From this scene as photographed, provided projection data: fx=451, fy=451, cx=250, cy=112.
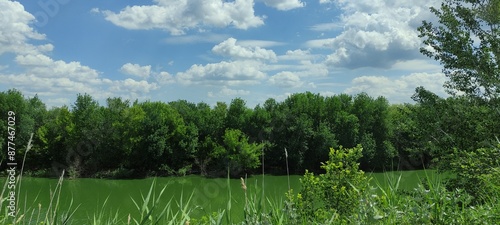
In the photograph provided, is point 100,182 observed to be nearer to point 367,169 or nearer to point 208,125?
point 208,125

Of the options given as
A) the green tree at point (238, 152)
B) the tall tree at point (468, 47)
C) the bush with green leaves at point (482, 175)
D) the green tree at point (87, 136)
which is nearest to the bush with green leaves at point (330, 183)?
the bush with green leaves at point (482, 175)

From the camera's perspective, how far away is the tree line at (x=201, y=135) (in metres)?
37.0

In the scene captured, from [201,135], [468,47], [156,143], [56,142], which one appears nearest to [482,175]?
[468,47]

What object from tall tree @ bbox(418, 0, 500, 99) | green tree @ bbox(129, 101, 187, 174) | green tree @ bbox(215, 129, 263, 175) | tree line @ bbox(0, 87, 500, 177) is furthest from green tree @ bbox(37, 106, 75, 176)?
tall tree @ bbox(418, 0, 500, 99)

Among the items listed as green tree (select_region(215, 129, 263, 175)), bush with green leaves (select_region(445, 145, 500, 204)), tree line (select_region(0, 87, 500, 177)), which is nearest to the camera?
bush with green leaves (select_region(445, 145, 500, 204))

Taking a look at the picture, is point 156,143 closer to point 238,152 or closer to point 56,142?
point 238,152

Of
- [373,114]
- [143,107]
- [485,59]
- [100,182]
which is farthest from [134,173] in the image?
[485,59]

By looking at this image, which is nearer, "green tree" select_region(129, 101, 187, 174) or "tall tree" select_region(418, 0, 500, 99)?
"tall tree" select_region(418, 0, 500, 99)

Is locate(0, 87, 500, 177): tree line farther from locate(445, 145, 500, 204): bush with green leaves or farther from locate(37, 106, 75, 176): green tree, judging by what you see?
locate(445, 145, 500, 204): bush with green leaves

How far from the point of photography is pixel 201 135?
39688 millimetres

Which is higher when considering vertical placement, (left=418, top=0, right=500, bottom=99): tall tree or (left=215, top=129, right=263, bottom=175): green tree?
(left=418, top=0, right=500, bottom=99): tall tree

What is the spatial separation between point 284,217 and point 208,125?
37.0 metres

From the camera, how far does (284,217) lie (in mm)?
2596

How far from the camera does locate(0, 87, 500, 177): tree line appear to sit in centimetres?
3700
